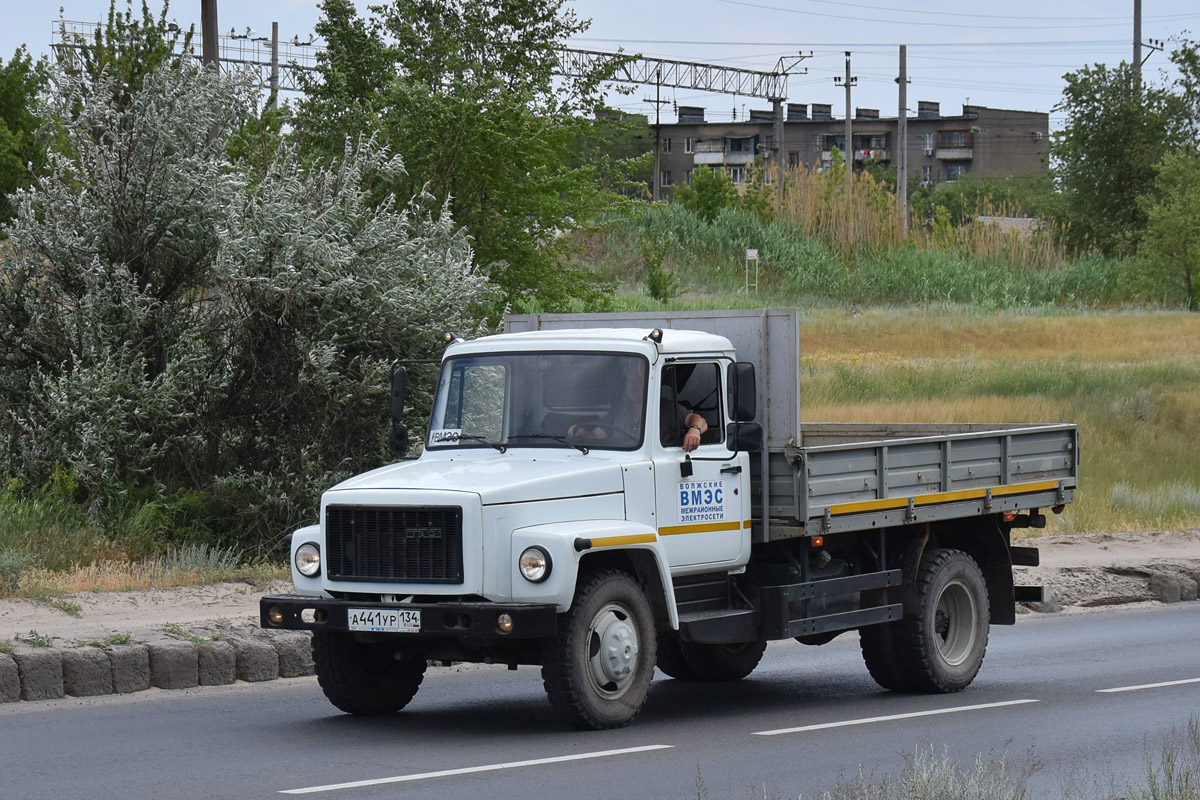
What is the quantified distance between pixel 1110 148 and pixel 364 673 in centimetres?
6217

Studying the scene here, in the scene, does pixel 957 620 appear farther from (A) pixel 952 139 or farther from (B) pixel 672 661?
(A) pixel 952 139

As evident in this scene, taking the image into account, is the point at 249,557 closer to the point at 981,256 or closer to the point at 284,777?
the point at 284,777

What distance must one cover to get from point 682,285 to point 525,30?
81.6ft

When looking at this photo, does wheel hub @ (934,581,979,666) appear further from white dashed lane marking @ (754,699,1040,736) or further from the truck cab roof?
the truck cab roof

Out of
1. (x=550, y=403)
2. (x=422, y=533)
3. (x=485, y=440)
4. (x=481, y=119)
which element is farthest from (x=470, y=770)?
(x=481, y=119)

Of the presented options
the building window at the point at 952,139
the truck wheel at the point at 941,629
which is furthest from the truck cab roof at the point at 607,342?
the building window at the point at 952,139

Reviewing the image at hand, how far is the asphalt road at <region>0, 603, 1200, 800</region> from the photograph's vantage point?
841 cm

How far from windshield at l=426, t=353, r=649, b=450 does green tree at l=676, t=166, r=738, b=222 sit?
5374 cm

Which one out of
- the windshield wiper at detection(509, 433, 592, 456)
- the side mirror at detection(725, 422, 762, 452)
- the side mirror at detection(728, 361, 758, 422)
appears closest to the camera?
the windshield wiper at detection(509, 433, 592, 456)

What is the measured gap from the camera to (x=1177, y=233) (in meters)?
53.2

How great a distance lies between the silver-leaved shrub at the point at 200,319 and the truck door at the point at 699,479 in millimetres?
6810

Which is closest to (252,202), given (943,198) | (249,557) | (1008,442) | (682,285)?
(249,557)

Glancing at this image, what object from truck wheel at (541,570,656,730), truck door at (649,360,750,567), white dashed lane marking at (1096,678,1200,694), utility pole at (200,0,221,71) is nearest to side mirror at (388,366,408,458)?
truck door at (649,360,750,567)

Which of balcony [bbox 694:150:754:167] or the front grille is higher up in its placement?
balcony [bbox 694:150:754:167]
